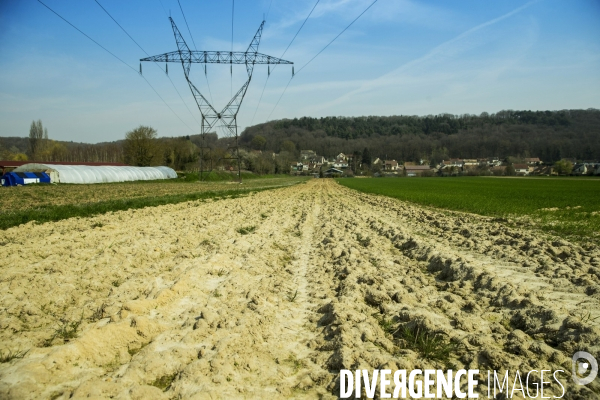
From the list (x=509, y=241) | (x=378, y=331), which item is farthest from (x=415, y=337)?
(x=509, y=241)

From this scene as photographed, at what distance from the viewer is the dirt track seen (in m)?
4.00

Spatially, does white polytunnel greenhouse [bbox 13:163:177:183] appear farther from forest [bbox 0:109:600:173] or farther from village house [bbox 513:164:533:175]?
village house [bbox 513:164:533:175]

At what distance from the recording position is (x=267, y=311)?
5.75m

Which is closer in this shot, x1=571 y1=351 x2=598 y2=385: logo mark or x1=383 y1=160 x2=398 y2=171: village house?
x1=571 y1=351 x2=598 y2=385: logo mark

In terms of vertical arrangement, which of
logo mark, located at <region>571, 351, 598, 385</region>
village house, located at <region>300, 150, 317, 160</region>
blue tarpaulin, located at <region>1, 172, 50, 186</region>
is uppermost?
village house, located at <region>300, 150, 317, 160</region>

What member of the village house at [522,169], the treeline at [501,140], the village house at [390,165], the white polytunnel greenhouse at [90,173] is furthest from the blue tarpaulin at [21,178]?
the village house at [390,165]

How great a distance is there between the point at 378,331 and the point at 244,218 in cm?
1278

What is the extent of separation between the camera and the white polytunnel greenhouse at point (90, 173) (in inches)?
1813

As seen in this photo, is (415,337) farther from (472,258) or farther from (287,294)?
(472,258)

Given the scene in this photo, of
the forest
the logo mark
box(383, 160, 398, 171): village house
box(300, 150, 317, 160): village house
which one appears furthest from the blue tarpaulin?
box(383, 160, 398, 171): village house

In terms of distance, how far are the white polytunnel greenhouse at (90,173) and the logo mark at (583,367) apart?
51969 millimetres

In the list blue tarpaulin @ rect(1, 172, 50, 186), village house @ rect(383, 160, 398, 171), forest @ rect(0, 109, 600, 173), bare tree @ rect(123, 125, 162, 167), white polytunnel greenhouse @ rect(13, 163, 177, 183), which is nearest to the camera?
blue tarpaulin @ rect(1, 172, 50, 186)

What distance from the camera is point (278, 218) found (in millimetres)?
17797

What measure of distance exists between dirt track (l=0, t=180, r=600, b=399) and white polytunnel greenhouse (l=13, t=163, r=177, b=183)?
4021 centimetres
